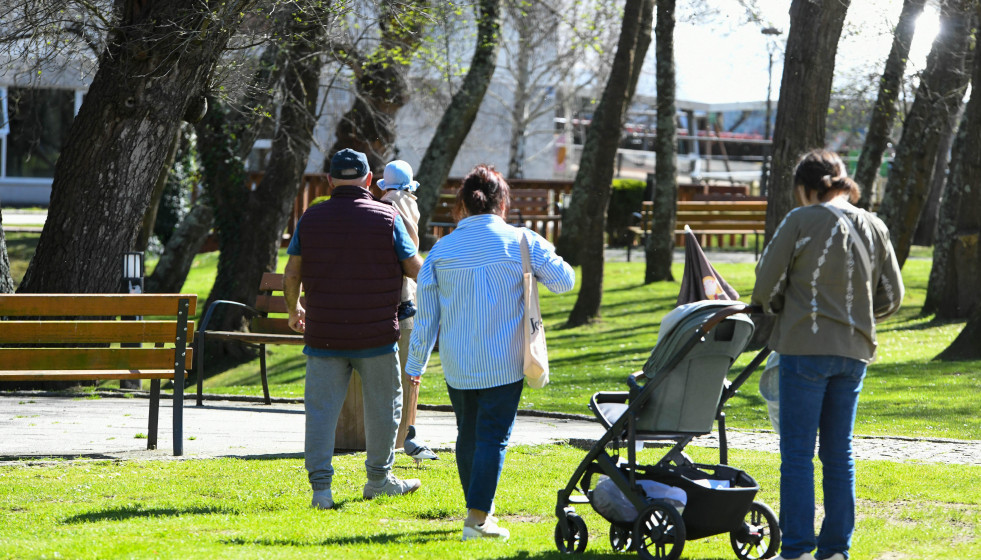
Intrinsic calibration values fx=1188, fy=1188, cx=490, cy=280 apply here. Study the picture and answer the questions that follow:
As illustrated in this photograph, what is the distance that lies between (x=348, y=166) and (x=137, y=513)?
6.63ft

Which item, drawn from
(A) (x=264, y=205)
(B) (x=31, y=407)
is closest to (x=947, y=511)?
(B) (x=31, y=407)

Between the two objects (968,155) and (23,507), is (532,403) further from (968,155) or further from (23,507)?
(968,155)

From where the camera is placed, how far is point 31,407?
9859mm

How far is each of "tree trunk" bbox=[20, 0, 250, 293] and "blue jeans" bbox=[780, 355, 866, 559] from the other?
20.6ft

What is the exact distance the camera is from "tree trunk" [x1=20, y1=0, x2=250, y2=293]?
31.8 feet

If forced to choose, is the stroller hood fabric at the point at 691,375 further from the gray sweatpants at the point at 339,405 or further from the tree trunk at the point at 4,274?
the tree trunk at the point at 4,274

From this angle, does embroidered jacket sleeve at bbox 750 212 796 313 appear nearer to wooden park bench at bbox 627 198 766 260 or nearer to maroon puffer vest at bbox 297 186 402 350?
maroon puffer vest at bbox 297 186 402 350

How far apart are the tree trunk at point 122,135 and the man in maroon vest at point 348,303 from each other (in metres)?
3.94

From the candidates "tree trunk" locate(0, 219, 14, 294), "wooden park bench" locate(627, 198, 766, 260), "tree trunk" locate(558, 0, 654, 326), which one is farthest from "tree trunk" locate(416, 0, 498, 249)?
"tree trunk" locate(0, 219, 14, 294)

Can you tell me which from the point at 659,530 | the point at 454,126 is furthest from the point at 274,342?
the point at 454,126

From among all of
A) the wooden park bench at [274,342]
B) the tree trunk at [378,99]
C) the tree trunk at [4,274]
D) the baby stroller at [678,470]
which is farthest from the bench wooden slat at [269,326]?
the baby stroller at [678,470]

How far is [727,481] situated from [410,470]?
256 centimetres

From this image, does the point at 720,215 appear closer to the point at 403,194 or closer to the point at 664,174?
the point at 664,174

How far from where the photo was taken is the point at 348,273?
19.6ft
